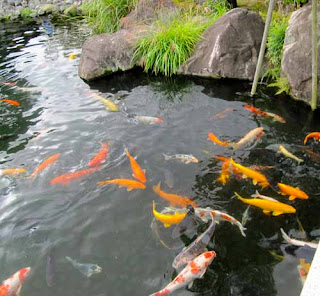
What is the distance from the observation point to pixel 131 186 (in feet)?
15.5

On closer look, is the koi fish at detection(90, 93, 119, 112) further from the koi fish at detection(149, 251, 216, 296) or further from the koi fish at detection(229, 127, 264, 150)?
the koi fish at detection(149, 251, 216, 296)

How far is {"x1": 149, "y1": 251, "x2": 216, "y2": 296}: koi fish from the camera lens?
3250 millimetres

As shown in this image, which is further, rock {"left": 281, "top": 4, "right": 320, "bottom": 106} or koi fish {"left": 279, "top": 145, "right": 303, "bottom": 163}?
rock {"left": 281, "top": 4, "right": 320, "bottom": 106}

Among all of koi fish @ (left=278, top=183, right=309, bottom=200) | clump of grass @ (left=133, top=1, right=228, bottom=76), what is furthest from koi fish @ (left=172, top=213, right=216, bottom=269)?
clump of grass @ (left=133, top=1, right=228, bottom=76)

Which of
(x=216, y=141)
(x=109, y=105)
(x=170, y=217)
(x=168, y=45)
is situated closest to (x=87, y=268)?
(x=170, y=217)

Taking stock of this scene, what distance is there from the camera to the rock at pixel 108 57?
8.79 m

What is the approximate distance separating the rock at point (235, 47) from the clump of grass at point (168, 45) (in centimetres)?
62

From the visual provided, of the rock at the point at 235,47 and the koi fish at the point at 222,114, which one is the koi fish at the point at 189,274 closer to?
the koi fish at the point at 222,114

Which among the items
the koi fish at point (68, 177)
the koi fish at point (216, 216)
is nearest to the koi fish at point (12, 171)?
the koi fish at point (68, 177)

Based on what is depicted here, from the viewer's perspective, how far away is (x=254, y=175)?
173 inches

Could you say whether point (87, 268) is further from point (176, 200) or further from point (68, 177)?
point (68, 177)

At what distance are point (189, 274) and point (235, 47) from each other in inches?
239

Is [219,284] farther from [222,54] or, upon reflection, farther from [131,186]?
[222,54]

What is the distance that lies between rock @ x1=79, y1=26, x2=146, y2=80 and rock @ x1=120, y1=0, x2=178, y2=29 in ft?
4.09
